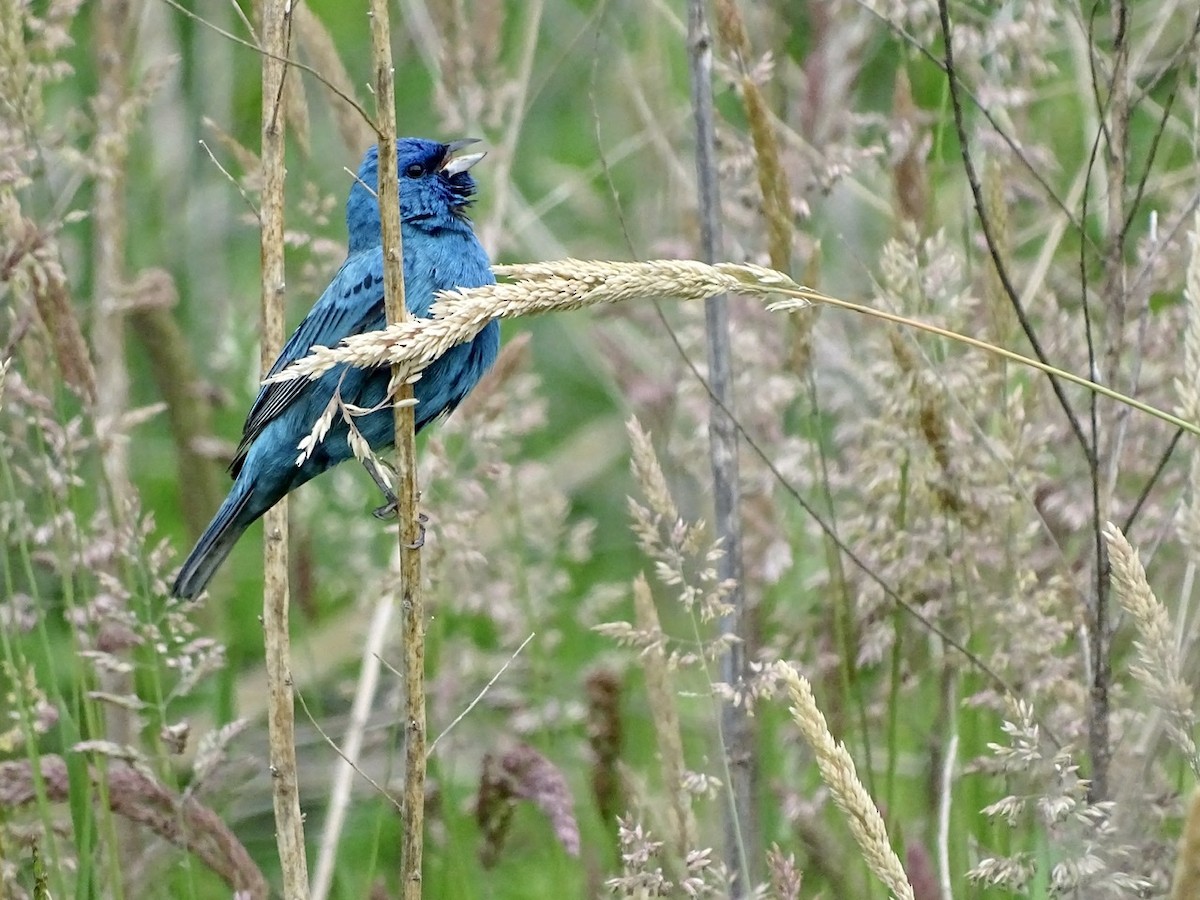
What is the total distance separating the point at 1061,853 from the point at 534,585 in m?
1.63

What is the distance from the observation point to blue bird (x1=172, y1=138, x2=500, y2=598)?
9.93 feet

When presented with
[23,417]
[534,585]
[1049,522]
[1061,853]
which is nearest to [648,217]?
[534,585]

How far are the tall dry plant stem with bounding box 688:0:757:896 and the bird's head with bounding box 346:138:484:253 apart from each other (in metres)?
0.63

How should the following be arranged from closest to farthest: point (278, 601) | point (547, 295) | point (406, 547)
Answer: point (547, 295) → point (406, 547) → point (278, 601)

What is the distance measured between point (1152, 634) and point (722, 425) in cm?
110

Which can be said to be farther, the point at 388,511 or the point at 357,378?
the point at 388,511

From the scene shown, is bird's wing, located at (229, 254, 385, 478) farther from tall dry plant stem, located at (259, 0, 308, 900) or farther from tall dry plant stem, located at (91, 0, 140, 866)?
tall dry plant stem, located at (259, 0, 308, 900)

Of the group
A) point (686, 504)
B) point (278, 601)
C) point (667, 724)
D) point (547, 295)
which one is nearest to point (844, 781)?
point (547, 295)

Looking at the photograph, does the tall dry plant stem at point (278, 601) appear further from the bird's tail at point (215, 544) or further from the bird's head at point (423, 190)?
the bird's head at point (423, 190)

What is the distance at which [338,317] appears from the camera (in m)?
3.12

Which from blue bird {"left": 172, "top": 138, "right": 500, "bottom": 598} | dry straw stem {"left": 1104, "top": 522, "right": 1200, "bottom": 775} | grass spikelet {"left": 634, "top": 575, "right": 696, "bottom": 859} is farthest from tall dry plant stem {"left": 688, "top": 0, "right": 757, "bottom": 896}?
dry straw stem {"left": 1104, "top": 522, "right": 1200, "bottom": 775}

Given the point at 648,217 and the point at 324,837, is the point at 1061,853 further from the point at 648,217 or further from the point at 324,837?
the point at 648,217

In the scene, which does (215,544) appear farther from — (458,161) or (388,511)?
(458,161)

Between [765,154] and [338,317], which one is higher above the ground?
[765,154]
